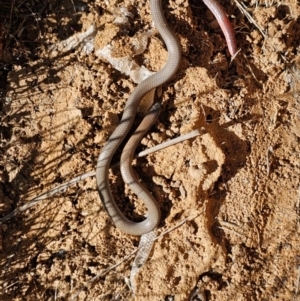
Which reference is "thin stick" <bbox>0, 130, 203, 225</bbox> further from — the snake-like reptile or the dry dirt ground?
the snake-like reptile

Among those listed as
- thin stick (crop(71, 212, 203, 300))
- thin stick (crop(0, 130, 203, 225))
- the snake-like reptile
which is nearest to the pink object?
the snake-like reptile

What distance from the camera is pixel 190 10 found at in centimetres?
553


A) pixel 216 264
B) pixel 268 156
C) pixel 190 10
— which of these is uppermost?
pixel 190 10

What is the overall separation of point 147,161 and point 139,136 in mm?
302

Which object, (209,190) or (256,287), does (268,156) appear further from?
(256,287)

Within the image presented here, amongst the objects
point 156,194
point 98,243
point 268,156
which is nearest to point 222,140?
point 268,156

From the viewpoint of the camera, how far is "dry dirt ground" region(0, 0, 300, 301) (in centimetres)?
522

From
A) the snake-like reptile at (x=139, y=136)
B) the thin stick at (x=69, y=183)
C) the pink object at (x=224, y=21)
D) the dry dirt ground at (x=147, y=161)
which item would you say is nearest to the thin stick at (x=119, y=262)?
the dry dirt ground at (x=147, y=161)

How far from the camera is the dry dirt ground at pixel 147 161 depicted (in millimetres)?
5219

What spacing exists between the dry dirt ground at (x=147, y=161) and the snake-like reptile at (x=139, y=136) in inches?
5.1

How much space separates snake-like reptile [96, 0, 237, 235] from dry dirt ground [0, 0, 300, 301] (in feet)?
0.42

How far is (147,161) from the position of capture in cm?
538

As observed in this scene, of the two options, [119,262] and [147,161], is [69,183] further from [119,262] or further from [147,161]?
[119,262]

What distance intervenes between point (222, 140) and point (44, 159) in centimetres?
201
